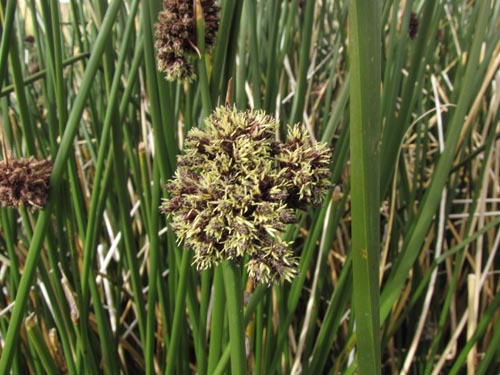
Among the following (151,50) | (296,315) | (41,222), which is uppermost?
(151,50)

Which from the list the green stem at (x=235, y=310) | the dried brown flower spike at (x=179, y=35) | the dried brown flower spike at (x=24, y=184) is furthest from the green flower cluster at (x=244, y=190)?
the dried brown flower spike at (x=24, y=184)

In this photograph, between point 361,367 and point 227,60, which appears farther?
point 227,60

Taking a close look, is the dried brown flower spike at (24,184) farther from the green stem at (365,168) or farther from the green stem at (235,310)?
the green stem at (365,168)

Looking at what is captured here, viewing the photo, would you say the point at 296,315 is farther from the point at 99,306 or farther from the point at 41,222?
the point at 41,222

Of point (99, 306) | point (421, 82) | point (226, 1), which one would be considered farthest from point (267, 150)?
point (421, 82)

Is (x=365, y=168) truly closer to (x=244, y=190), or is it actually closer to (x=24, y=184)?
(x=244, y=190)

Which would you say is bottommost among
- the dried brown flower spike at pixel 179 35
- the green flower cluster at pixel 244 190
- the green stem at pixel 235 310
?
the green stem at pixel 235 310

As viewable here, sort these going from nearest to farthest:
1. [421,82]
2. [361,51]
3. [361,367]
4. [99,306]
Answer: [361,51], [361,367], [99,306], [421,82]
